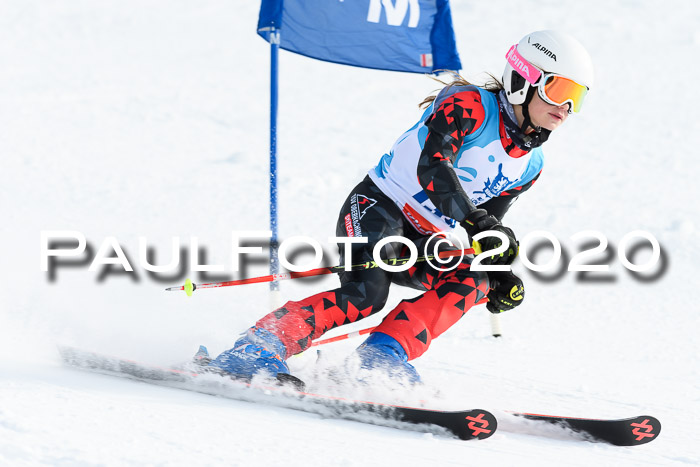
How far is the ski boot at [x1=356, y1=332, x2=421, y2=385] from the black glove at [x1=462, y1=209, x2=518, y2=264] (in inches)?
20.0

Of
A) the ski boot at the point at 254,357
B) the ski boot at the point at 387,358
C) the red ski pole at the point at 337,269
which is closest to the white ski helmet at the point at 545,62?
the red ski pole at the point at 337,269

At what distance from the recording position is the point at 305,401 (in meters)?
2.74

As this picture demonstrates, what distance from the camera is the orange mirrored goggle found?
3.05 meters

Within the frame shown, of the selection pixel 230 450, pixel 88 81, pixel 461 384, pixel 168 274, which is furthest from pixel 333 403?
pixel 88 81

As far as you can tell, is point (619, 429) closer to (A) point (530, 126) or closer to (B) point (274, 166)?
(A) point (530, 126)

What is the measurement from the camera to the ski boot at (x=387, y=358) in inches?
114

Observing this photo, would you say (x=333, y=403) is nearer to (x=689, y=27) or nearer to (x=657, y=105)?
(x=657, y=105)

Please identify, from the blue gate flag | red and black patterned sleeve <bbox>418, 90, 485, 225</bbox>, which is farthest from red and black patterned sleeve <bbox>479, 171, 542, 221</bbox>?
the blue gate flag

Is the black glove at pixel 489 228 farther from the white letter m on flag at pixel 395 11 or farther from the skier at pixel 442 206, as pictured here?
the white letter m on flag at pixel 395 11

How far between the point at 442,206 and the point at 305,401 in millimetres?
902

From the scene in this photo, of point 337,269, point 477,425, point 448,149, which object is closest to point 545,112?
point 448,149

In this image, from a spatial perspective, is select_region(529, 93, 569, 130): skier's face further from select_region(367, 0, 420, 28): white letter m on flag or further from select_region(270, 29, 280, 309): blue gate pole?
select_region(367, 0, 420, 28): white letter m on flag

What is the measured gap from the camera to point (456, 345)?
4348 mm

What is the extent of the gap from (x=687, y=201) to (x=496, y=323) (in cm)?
422
